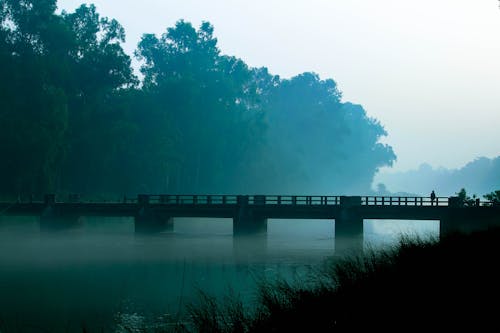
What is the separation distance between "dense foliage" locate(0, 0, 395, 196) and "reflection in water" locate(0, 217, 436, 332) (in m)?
9.54

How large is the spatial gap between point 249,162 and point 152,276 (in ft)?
229

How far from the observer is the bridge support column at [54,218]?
59.0 m

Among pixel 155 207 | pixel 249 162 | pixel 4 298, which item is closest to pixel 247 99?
pixel 249 162

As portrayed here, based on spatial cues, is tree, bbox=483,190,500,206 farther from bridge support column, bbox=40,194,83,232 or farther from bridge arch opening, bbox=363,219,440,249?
bridge support column, bbox=40,194,83,232

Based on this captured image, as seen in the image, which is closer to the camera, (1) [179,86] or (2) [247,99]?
(1) [179,86]

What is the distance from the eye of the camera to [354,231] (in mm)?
52688

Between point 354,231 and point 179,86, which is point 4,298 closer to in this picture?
point 354,231

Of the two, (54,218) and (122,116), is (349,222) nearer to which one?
(54,218)

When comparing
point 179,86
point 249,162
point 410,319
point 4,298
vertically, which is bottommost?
point 4,298

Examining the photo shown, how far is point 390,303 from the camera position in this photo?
11.7 metres

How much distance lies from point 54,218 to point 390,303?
169 feet

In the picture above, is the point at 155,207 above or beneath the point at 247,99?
beneath

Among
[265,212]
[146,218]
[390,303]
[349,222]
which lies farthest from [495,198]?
[390,303]

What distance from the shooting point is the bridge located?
4934cm
